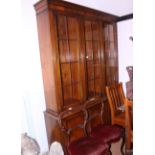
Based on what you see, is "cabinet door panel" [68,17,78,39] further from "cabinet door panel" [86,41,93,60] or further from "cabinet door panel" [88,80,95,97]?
"cabinet door panel" [88,80,95,97]

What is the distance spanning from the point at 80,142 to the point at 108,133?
0.42m

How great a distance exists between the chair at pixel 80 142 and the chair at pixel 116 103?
0.49 m

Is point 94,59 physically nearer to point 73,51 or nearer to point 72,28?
point 73,51

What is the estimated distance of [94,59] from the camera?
2477 millimetres

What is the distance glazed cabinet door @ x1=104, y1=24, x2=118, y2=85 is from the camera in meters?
2.71

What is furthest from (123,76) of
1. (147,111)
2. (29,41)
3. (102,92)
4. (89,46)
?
(147,111)

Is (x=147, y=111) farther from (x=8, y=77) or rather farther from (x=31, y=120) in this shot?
(x=31, y=120)

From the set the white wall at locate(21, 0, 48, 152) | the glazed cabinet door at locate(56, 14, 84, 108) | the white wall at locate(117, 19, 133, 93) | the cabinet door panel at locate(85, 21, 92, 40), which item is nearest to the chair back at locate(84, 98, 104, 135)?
the glazed cabinet door at locate(56, 14, 84, 108)

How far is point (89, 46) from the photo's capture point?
2367 mm

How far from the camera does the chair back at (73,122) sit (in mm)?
1907

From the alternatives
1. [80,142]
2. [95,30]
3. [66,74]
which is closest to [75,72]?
[66,74]

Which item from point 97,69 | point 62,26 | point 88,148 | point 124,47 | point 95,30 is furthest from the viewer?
point 124,47

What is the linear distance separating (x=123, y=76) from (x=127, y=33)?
0.86 metres

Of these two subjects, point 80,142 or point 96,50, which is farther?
point 96,50
